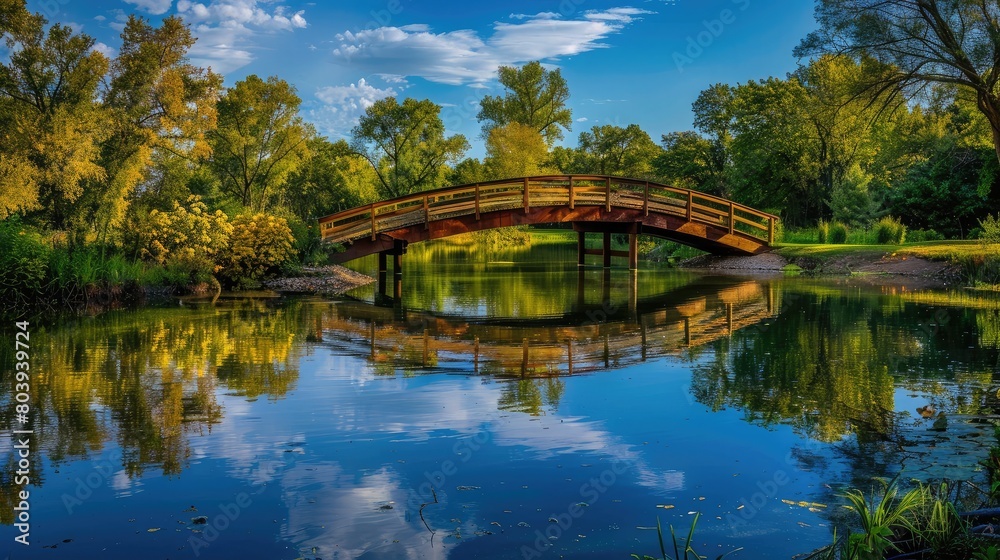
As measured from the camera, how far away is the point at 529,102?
7562 centimetres

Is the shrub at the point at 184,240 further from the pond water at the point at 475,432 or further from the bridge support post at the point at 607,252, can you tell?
the bridge support post at the point at 607,252

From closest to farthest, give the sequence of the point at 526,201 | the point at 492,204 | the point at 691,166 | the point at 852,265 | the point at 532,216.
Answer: the point at 526,201, the point at 492,204, the point at 532,216, the point at 852,265, the point at 691,166

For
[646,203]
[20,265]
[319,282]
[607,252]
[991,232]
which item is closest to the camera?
[20,265]

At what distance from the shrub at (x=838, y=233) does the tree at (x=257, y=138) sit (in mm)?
30853

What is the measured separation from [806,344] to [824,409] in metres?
5.12

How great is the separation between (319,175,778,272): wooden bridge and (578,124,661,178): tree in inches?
1831

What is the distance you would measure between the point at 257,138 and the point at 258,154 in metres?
1.05

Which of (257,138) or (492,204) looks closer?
(492,204)

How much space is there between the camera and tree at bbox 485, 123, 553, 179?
6088 cm

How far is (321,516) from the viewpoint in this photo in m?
5.91

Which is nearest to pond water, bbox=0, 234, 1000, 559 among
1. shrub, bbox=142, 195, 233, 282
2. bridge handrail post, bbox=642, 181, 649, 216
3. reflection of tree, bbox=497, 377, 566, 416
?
reflection of tree, bbox=497, 377, 566, 416

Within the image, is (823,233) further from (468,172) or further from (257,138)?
(468,172)

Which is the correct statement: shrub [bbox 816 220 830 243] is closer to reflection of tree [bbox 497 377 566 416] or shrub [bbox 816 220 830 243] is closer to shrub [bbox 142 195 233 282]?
shrub [bbox 142 195 233 282]

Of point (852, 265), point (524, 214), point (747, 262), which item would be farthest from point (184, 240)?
point (852, 265)
